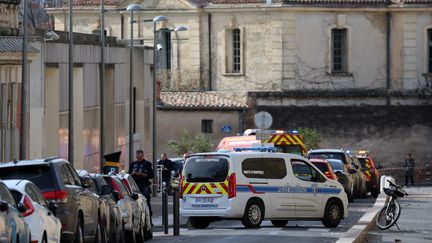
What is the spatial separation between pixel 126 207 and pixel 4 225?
1133 centimetres

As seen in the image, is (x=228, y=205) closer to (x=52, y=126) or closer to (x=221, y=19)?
(x=52, y=126)

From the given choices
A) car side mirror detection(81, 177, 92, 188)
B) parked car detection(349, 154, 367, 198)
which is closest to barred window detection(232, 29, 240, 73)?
parked car detection(349, 154, 367, 198)

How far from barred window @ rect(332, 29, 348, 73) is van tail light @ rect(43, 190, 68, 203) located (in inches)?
2589

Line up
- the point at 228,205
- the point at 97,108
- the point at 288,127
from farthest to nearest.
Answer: the point at 288,127, the point at 97,108, the point at 228,205

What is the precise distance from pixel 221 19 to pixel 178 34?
8.43ft

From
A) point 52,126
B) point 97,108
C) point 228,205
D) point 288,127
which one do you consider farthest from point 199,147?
point 228,205

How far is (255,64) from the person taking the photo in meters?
87.6

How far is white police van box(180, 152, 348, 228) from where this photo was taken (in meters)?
34.7

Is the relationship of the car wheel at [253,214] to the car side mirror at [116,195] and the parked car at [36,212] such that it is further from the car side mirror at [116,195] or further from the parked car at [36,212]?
the parked car at [36,212]

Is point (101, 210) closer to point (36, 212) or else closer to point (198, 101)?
point (36, 212)

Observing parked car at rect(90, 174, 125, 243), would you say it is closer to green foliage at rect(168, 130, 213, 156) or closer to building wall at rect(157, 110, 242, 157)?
green foliage at rect(168, 130, 213, 156)

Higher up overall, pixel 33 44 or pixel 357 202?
Result: pixel 33 44

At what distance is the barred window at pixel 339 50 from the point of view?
289 feet

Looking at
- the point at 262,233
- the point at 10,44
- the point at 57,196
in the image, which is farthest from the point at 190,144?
the point at 57,196
